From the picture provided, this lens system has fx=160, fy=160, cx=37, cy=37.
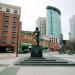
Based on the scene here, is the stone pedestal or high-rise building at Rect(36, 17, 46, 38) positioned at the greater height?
high-rise building at Rect(36, 17, 46, 38)

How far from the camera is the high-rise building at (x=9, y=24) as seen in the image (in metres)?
77.3

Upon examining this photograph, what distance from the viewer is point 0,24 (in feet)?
254

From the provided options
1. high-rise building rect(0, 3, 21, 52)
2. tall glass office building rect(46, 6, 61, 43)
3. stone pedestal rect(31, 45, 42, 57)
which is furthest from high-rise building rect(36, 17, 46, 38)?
stone pedestal rect(31, 45, 42, 57)

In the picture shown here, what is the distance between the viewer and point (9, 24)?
7931 cm

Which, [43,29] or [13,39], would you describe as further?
[43,29]

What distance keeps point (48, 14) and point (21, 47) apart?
86.9 metres

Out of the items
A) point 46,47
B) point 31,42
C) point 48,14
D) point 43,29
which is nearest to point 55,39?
point 43,29

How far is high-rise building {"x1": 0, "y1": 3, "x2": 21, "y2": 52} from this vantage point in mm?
77344

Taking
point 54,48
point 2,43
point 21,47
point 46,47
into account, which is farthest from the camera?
point 54,48

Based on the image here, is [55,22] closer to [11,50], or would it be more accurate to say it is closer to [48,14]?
[48,14]

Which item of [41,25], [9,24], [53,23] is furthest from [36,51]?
[53,23]

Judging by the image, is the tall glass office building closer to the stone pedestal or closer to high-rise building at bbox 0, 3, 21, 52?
high-rise building at bbox 0, 3, 21, 52

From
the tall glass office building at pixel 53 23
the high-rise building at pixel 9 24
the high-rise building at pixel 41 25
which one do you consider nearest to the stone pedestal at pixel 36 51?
the high-rise building at pixel 9 24

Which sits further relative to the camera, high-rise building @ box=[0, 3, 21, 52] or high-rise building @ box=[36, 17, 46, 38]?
high-rise building @ box=[36, 17, 46, 38]
